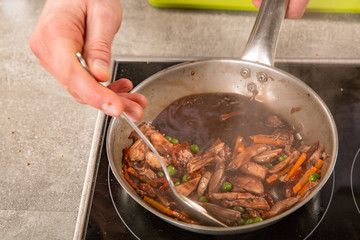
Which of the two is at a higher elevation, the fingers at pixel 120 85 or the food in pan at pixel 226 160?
the fingers at pixel 120 85

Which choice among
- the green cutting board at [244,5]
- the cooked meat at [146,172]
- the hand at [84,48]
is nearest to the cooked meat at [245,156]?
the cooked meat at [146,172]

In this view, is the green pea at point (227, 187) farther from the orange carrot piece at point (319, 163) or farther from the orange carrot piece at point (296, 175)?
the orange carrot piece at point (319, 163)

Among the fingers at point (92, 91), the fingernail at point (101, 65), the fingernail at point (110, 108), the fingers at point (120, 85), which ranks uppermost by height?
the fingernail at point (101, 65)

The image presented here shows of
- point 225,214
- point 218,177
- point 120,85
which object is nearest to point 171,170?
point 218,177

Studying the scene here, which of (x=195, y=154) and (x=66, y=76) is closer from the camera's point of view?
(x=66, y=76)

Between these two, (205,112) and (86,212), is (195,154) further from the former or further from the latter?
(86,212)

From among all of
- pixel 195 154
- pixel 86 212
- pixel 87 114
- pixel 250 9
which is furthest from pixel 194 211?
pixel 250 9

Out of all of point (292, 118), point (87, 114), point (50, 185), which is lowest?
point (50, 185)
